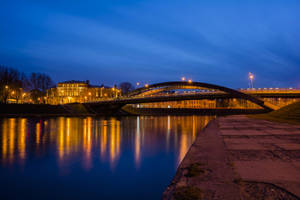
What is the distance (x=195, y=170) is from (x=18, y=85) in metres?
85.3

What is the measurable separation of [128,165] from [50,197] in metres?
4.39

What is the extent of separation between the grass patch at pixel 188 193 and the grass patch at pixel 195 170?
948 millimetres

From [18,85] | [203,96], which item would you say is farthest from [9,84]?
[203,96]

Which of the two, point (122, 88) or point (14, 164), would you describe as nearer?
point (14, 164)

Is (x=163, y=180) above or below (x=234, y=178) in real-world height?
below

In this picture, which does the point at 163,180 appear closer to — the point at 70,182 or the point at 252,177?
the point at 70,182

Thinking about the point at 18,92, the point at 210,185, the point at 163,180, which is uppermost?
the point at 18,92

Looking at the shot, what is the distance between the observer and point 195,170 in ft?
19.3

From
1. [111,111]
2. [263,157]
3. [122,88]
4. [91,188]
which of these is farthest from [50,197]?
[122,88]

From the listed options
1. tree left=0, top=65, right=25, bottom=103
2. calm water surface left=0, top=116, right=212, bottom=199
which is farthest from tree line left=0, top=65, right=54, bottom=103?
calm water surface left=0, top=116, right=212, bottom=199

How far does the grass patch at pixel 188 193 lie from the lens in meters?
4.10

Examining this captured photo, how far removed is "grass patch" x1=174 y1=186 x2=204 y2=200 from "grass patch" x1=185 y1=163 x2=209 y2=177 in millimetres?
948

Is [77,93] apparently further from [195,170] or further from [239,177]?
[239,177]

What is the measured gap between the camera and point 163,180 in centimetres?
873
